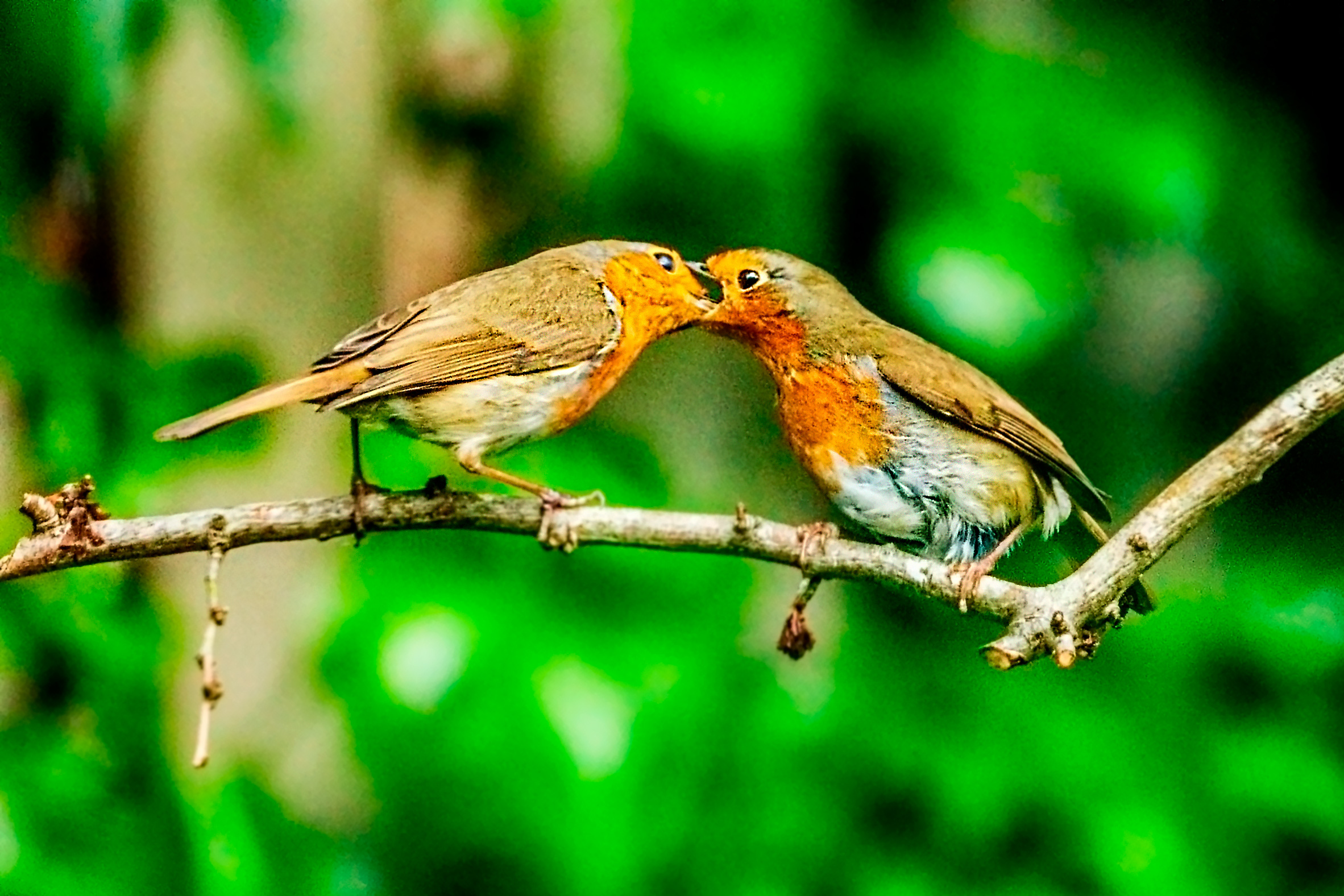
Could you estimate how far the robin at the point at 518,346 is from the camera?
5.12 ft

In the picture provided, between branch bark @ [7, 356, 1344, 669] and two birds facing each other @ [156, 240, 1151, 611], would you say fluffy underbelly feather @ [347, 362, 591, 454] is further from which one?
branch bark @ [7, 356, 1344, 669]

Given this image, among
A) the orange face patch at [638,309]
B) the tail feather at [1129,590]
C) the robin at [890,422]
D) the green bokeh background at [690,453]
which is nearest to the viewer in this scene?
the tail feather at [1129,590]

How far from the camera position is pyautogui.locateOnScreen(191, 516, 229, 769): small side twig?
120 cm

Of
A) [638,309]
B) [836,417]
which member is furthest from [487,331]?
[836,417]

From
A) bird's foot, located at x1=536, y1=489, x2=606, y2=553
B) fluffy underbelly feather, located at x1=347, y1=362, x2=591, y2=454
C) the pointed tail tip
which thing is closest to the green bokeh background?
fluffy underbelly feather, located at x1=347, y1=362, x2=591, y2=454

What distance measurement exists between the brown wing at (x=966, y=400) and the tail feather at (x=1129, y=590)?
17 millimetres

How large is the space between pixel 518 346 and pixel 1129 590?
777 millimetres

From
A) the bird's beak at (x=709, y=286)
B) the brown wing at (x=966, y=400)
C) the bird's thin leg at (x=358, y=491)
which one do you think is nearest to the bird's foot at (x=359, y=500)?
the bird's thin leg at (x=358, y=491)

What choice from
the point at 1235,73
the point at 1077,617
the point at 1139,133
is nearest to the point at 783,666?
the point at 1139,133

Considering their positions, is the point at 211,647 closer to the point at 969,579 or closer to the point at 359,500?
the point at 359,500

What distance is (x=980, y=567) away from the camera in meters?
1.38

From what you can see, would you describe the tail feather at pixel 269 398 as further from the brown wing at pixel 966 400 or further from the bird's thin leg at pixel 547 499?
the brown wing at pixel 966 400

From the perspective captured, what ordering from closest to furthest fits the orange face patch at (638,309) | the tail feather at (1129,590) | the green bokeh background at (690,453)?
1. the tail feather at (1129,590)
2. the orange face patch at (638,309)
3. the green bokeh background at (690,453)

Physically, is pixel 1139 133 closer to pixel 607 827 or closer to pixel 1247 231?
pixel 1247 231
